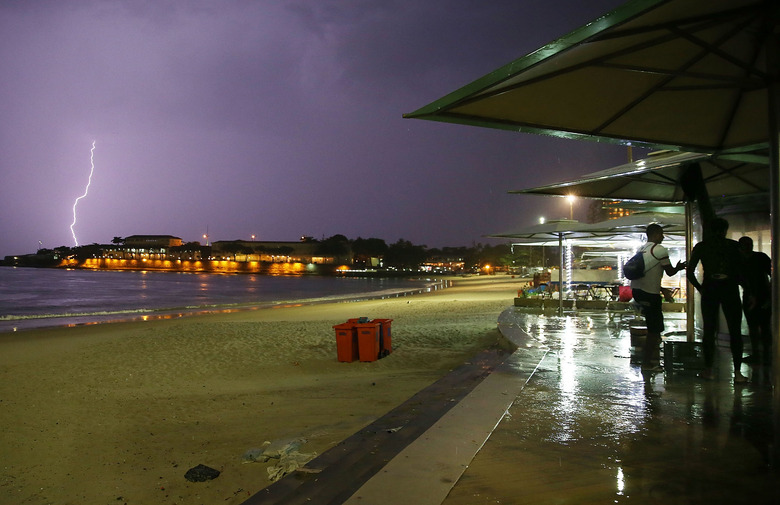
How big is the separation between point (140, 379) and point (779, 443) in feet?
31.0

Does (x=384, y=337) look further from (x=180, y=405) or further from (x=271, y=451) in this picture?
(x=271, y=451)

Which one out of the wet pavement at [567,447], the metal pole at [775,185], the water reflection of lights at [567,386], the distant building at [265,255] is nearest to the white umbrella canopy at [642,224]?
the water reflection of lights at [567,386]

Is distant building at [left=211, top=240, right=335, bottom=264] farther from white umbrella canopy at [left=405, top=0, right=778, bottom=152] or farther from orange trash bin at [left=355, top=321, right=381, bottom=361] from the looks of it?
white umbrella canopy at [left=405, top=0, right=778, bottom=152]

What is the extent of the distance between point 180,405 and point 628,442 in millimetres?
5993

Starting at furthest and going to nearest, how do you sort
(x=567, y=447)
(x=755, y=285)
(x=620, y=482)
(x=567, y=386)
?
(x=755, y=285) < (x=567, y=386) < (x=567, y=447) < (x=620, y=482)

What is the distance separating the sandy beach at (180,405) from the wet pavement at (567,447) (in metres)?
0.96

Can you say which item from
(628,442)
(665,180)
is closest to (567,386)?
(628,442)

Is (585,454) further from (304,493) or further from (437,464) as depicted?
(304,493)

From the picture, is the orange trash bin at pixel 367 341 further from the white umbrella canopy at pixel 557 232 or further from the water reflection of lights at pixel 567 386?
the white umbrella canopy at pixel 557 232

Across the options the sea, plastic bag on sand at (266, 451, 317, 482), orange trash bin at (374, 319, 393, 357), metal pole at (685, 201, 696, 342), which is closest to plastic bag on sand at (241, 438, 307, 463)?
plastic bag on sand at (266, 451, 317, 482)

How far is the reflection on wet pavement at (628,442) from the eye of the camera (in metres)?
3.01

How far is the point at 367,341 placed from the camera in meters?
10.5

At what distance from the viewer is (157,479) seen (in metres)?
4.68

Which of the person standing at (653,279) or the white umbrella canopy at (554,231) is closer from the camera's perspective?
the person standing at (653,279)
